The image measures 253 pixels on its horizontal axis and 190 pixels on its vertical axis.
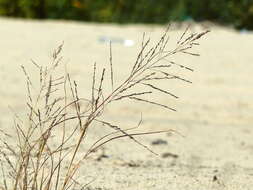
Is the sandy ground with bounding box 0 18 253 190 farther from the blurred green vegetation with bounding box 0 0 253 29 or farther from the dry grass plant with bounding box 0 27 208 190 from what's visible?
the blurred green vegetation with bounding box 0 0 253 29

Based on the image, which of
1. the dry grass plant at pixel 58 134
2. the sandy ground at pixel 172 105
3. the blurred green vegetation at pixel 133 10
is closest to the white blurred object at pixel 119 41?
the sandy ground at pixel 172 105

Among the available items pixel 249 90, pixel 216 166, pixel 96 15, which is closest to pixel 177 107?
pixel 249 90

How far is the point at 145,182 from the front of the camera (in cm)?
316

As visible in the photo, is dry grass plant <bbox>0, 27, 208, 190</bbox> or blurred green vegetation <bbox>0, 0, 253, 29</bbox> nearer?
dry grass plant <bbox>0, 27, 208, 190</bbox>

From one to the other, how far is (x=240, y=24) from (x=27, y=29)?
199 inches

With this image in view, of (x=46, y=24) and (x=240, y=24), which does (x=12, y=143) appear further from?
(x=240, y=24)

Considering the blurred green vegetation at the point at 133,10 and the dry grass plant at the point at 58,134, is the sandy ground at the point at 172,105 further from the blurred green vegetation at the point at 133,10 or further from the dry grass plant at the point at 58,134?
the blurred green vegetation at the point at 133,10

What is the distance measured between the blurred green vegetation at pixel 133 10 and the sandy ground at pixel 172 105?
1751mm

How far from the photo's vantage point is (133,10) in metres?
14.0

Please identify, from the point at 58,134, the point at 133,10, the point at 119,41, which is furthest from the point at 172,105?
the point at 133,10

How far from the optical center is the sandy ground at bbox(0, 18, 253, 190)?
3.39 meters

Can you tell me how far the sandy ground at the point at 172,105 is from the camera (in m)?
3.39

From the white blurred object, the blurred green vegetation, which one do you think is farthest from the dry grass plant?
the blurred green vegetation

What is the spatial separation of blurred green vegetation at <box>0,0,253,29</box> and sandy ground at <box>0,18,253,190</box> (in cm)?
175
